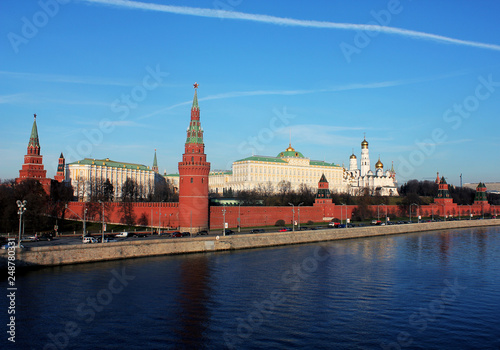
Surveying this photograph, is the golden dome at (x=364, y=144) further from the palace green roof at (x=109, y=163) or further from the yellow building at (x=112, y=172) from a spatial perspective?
the palace green roof at (x=109, y=163)

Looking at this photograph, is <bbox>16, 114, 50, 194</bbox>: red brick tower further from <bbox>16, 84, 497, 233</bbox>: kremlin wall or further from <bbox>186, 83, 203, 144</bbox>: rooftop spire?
<bbox>186, 83, 203, 144</bbox>: rooftop spire

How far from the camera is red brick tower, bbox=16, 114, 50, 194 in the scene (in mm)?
78188

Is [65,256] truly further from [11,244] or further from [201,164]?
[201,164]

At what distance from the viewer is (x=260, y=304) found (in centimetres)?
2653

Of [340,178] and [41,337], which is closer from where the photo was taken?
[41,337]

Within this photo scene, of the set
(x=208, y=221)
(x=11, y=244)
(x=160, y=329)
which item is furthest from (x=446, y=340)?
(x=208, y=221)

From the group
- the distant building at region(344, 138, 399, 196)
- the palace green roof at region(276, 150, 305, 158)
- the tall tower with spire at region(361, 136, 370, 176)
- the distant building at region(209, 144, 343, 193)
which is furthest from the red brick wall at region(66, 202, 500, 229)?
the tall tower with spire at region(361, 136, 370, 176)

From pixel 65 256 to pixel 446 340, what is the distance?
27910 millimetres

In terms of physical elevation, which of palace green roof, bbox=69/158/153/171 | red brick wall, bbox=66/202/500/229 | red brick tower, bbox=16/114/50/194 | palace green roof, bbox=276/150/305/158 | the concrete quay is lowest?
the concrete quay

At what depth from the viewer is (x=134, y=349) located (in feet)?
65.6

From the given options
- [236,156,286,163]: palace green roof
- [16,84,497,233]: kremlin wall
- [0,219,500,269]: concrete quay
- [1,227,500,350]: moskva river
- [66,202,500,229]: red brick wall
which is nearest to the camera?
[1,227,500,350]: moskva river

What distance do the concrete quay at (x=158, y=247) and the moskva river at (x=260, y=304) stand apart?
4.15ft

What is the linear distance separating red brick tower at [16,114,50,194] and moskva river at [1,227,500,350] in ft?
149

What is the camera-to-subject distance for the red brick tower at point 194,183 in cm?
5691
